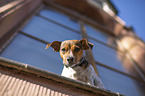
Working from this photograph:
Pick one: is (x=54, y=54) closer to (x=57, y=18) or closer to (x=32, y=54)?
(x=32, y=54)

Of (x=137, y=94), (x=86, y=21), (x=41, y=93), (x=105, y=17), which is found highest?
(x=105, y=17)

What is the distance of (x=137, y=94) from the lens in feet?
8.66

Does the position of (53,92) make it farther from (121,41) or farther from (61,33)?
(121,41)

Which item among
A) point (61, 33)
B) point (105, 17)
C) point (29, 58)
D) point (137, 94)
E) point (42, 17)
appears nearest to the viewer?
point (29, 58)

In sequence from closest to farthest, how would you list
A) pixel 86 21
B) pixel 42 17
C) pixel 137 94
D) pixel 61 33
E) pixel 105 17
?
pixel 137 94 → pixel 61 33 → pixel 42 17 → pixel 86 21 → pixel 105 17

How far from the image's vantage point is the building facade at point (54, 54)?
94 centimetres

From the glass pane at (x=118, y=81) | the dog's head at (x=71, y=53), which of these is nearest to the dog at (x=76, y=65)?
the dog's head at (x=71, y=53)

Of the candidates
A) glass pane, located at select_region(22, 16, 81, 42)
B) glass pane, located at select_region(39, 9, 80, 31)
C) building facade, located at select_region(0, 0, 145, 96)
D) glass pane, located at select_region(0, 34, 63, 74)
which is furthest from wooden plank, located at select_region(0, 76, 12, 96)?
glass pane, located at select_region(39, 9, 80, 31)

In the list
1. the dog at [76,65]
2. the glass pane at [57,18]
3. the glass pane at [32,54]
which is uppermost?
the glass pane at [57,18]

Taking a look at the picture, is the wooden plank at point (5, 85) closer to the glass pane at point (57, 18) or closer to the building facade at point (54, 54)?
the building facade at point (54, 54)

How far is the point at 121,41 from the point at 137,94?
2773 mm

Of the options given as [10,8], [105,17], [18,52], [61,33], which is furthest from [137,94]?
[105,17]

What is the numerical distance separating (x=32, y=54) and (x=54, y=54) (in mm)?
449

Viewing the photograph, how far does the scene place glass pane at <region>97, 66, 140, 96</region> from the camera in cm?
241
